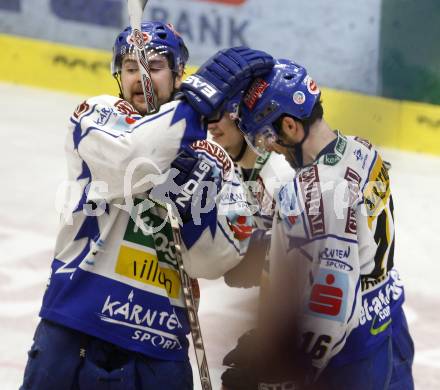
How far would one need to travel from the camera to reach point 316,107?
390 centimetres

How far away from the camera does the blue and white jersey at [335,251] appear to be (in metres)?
3.76

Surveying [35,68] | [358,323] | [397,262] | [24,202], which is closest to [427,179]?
[397,262]

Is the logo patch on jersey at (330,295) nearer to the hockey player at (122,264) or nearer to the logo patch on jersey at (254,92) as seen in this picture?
the hockey player at (122,264)

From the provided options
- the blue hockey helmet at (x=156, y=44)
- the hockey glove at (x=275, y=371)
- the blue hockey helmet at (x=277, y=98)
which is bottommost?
the hockey glove at (x=275, y=371)

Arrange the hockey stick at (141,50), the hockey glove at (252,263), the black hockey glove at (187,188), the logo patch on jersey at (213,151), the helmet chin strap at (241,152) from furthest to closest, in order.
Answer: the helmet chin strap at (241,152)
the hockey glove at (252,263)
the hockey stick at (141,50)
the logo patch on jersey at (213,151)
the black hockey glove at (187,188)

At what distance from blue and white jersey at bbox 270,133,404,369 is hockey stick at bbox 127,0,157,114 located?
0.54 meters

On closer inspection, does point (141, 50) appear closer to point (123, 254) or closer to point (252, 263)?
point (123, 254)

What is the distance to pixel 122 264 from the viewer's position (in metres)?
3.65

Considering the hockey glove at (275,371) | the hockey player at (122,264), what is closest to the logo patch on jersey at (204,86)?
the hockey player at (122,264)

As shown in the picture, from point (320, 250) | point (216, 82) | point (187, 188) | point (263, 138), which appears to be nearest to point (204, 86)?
point (216, 82)

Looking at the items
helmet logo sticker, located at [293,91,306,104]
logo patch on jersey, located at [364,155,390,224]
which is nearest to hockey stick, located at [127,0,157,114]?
helmet logo sticker, located at [293,91,306,104]

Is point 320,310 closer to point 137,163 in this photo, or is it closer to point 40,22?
point 137,163

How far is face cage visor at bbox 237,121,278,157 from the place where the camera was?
391 centimetres

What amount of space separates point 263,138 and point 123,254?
0.66 metres
